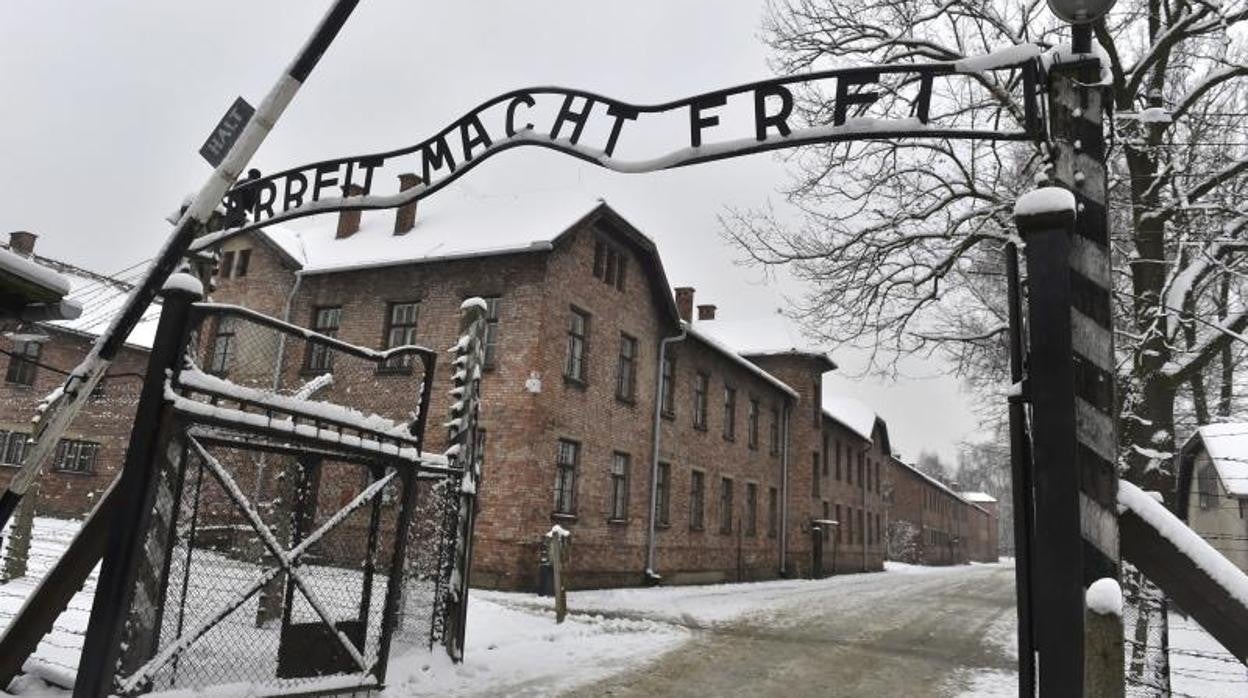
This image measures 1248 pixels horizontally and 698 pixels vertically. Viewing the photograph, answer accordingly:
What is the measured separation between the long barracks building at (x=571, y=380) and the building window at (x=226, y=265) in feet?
0.17

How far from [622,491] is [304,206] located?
577 inches

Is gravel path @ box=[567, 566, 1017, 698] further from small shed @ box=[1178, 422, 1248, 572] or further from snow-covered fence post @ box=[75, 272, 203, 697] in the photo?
snow-covered fence post @ box=[75, 272, 203, 697]

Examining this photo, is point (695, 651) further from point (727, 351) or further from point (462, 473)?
point (727, 351)

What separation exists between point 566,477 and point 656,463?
12.3 ft

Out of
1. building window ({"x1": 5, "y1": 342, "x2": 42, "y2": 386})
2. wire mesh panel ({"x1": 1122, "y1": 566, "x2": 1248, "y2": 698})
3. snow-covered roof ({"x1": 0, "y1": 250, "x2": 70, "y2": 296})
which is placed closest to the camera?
snow-covered roof ({"x1": 0, "y1": 250, "x2": 70, "y2": 296})

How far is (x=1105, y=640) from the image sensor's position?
2.75 metres

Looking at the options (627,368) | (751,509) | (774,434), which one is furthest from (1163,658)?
(774,434)

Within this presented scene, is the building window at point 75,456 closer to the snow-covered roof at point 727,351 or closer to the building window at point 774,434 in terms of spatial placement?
the snow-covered roof at point 727,351

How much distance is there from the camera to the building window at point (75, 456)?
26.6 m

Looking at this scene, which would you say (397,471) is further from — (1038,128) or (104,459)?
(104,459)

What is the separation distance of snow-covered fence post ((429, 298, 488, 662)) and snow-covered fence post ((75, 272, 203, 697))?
9.98 ft

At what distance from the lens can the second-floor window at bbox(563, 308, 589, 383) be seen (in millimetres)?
17984

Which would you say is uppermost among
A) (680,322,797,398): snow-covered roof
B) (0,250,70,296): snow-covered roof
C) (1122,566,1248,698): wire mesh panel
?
(680,322,797,398): snow-covered roof

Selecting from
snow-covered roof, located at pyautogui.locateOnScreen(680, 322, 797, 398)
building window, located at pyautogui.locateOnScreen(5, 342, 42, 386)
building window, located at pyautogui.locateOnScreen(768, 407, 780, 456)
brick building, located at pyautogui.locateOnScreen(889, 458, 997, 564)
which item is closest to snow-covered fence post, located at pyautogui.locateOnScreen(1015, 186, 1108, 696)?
snow-covered roof, located at pyautogui.locateOnScreen(680, 322, 797, 398)
